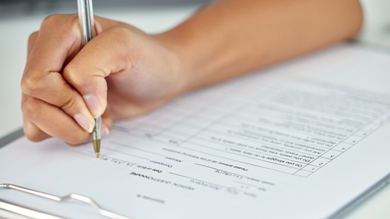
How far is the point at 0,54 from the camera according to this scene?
0.81 m

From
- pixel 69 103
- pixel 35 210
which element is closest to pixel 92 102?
pixel 69 103

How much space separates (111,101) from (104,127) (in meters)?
0.06

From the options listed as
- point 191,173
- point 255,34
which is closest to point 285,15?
point 255,34

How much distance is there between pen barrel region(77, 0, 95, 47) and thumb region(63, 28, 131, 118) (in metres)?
0.01

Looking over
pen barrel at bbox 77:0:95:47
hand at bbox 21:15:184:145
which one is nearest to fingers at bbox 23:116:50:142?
hand at bbox 21:15:184:145

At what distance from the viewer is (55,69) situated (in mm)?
476

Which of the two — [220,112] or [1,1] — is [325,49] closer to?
[220,112]

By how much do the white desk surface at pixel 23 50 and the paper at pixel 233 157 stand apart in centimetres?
2

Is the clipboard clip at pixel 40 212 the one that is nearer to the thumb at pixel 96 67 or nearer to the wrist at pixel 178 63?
the thumb at pixel 96 67

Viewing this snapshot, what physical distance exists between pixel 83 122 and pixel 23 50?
0.39 meters

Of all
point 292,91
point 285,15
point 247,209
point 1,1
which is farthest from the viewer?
point 1,1

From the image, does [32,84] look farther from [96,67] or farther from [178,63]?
[178,63]

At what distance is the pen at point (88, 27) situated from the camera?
1.58 ft

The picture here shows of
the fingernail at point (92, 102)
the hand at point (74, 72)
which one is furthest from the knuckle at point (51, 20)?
the fingernail at point (92, 102)
